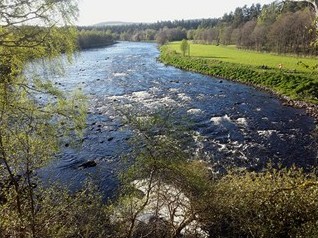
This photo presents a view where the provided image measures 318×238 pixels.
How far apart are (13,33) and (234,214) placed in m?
10.7

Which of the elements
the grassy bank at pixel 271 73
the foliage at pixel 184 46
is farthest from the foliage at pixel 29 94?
the foliage at pixel 184 46

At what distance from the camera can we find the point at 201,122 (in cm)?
3444

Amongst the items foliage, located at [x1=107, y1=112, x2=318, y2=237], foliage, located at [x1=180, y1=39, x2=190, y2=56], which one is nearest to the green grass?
foliage, located at [x1=180, y1=39, x2=190, y2=56]

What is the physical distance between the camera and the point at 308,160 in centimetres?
2495

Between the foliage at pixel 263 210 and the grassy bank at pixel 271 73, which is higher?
the foliage at pixel 263 210

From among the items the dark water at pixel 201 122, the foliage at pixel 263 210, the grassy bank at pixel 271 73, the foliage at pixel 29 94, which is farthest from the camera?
the grassy bank at pixel 271 73

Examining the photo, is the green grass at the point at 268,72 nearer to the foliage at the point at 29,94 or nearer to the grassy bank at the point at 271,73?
the grassy bank at the point at 271,73

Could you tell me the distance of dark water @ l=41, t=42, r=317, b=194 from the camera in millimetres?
25125

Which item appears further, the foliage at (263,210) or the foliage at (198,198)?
the foliage at (263,210)

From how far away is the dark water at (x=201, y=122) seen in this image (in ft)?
82.4

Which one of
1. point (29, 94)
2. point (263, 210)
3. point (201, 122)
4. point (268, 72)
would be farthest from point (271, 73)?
point (29, 94)

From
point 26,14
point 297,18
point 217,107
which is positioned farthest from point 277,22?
point 26,14

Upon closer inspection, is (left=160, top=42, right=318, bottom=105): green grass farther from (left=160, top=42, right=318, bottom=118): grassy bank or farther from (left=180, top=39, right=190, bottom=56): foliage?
(left=180, top=39, right=190, bottom=56): foliage

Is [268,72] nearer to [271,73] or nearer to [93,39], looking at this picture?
[271,73]
